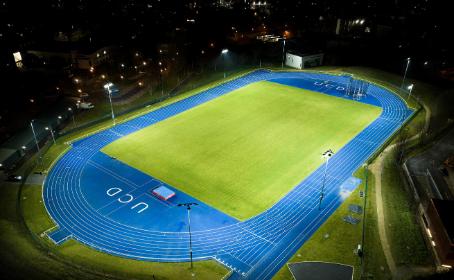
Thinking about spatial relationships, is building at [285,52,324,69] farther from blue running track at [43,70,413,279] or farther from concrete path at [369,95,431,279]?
blue running track at [43,70,413,279]

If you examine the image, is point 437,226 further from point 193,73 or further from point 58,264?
point 193,73

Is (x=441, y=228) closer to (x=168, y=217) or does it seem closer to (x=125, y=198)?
(x=168, y=217)

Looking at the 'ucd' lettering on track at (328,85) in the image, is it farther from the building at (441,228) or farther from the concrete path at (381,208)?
the building at (441,228)


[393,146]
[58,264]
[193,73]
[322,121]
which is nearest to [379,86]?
[322,121]

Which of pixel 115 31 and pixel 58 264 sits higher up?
pixel 115 31

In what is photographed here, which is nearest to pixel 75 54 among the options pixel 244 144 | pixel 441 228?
pixel 244 144
